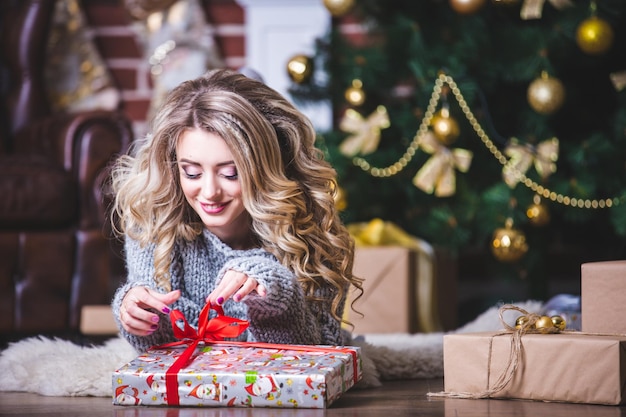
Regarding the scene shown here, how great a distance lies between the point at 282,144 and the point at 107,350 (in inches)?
18.3

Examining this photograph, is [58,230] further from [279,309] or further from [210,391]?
[210,391]

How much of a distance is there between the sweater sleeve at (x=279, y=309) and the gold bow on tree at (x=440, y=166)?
105cm

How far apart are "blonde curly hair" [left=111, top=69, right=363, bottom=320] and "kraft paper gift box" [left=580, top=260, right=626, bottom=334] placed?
1.15ft

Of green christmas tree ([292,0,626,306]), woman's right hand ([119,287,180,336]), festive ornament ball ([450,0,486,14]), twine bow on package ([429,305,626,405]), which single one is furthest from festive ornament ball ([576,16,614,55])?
woman's right hand ([119,287,180,336])

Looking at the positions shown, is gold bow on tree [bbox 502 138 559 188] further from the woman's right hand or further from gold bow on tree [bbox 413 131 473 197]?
the woman's right hand

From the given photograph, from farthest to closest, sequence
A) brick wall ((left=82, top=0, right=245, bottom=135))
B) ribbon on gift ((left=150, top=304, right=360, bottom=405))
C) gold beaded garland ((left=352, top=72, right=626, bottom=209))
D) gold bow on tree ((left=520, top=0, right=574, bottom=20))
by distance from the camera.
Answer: brick wall ((left=82, top=0, right=245, bottom=135)) → gold beaded garland ((left=352, top=72, right=626, bottom=209)) → gold bow on tree ((left=520, top=0, right=574, bottom=20)) → ribbon on gift ((left=150, top=304, right=360, bottom=405))

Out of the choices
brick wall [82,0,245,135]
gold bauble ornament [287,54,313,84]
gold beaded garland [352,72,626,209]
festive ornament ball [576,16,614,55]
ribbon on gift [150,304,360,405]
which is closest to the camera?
ribbon on gift [150,304,360,405]

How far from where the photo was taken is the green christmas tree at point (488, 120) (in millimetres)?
2285

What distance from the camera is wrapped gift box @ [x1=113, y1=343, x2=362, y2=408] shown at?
1.10 m

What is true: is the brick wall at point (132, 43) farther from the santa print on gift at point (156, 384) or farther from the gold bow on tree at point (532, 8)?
the santa print on gift at point (156, 384)

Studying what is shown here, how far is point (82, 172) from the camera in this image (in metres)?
2.31

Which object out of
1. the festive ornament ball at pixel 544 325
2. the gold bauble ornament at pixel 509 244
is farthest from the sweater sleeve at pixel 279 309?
the gold bauble ornament at pixel 509 244

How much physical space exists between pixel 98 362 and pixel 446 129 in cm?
116

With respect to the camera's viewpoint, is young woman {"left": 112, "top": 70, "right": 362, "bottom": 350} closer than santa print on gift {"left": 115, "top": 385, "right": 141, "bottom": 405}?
No
